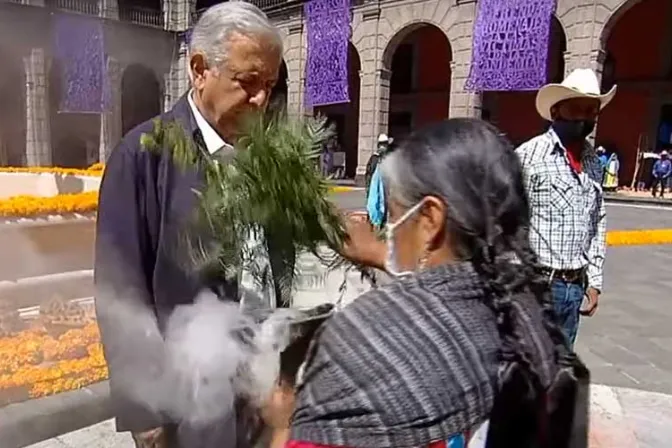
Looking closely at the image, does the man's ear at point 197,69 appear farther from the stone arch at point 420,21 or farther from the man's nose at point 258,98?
the stone arch at point 420,21

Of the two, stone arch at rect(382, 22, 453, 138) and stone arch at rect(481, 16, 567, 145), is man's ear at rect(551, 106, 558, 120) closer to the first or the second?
stone arch at rect(481, 16, 567, 145)

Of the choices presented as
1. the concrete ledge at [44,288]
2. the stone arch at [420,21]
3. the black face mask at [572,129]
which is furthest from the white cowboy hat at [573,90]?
the stone arch at [420,21]

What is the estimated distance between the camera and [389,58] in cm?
1805

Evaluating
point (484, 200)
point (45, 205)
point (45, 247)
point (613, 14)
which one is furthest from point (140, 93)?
point (484, 200)

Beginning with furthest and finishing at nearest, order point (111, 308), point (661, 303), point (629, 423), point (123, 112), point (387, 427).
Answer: point (123, 112), point (661, 303), point (629, 423), point (111, 308), point (387, 427)

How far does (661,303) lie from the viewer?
5777 mm

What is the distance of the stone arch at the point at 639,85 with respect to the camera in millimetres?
18125

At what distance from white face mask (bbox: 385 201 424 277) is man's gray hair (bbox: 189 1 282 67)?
2.08 feet

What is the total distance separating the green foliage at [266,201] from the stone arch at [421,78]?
68.2 ft

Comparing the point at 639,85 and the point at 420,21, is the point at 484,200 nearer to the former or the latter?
the point at 420,21

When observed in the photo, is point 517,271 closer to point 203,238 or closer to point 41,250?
point 203,238

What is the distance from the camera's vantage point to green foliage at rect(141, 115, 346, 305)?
3.47 feet

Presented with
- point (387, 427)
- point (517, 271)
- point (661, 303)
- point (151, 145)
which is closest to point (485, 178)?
point (517, 271)

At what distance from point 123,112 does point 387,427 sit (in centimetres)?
2796
